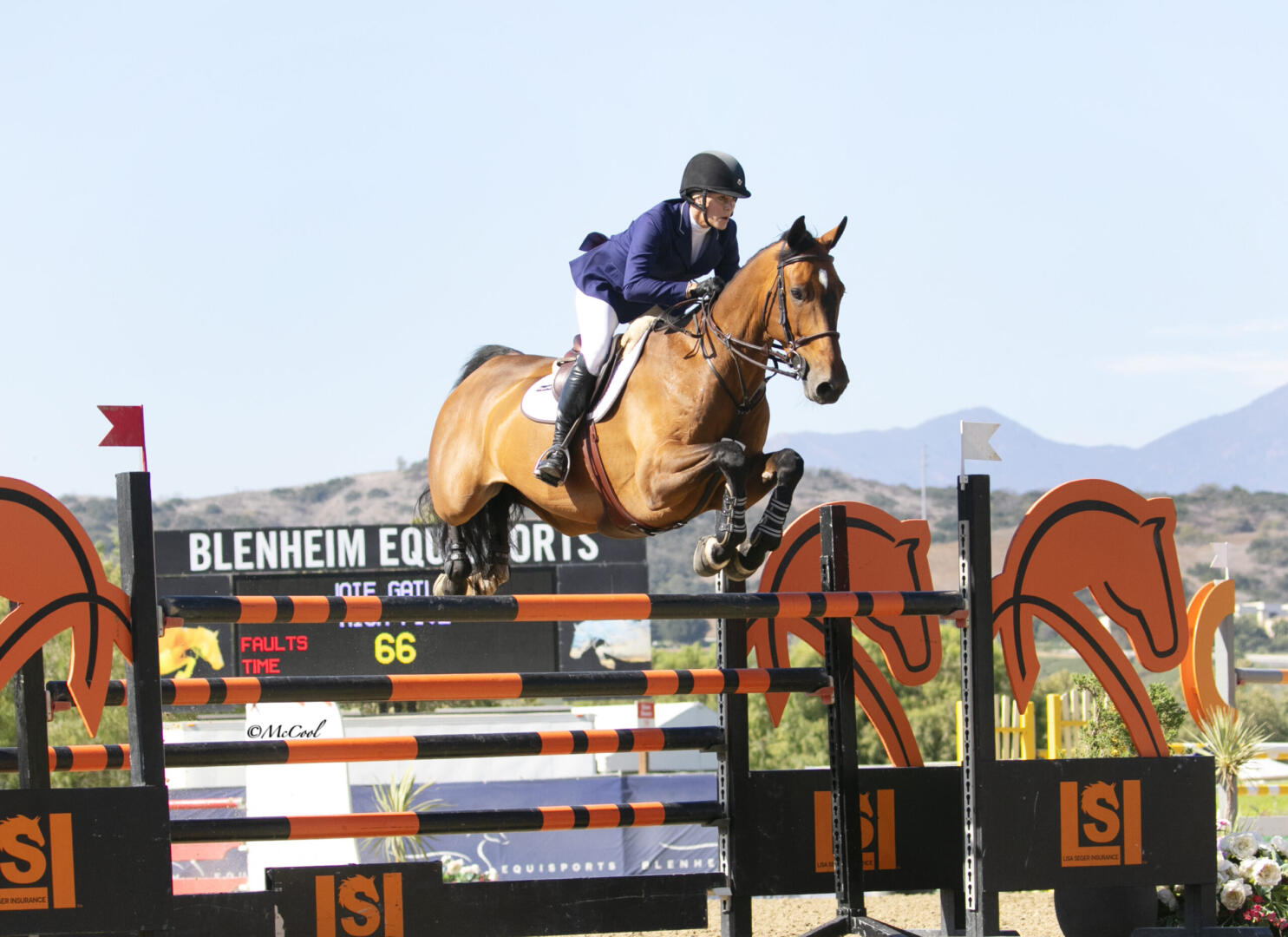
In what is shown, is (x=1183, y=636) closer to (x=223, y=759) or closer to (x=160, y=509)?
(x=223, y=759)

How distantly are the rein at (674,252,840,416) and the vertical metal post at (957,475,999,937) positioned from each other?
561 millimetres

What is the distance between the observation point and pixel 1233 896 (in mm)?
4402

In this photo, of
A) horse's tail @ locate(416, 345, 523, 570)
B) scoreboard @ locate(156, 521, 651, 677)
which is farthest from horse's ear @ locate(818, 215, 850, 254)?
scoreboard @ locate(156, 521, 651, 677)

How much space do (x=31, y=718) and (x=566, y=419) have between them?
5.86 feet

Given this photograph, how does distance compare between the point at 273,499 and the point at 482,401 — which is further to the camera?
the point at 273,499

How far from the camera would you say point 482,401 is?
5098 mm

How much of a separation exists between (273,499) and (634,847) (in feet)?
513

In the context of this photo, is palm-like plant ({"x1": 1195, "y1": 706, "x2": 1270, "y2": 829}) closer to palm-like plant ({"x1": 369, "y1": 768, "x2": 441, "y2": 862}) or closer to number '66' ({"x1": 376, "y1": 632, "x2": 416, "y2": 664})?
palm-like plant ({"x1": 369, "y1": 768, "x2": 441, "y2": 862})

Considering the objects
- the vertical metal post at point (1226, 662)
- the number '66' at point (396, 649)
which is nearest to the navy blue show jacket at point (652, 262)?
the vertical metal post at point (1226, 662)

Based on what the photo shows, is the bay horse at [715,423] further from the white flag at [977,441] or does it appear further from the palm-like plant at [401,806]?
the palm-like plant at [401,806]

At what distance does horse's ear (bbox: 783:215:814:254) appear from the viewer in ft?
13.1

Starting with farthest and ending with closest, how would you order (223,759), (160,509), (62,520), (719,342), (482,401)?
(160,509) < (482,401) < (719,342) < (223,759) < (62,520)

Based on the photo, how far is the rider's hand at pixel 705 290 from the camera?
421 cm

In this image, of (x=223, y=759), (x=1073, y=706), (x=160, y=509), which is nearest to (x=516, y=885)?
(x=223, y=759)
